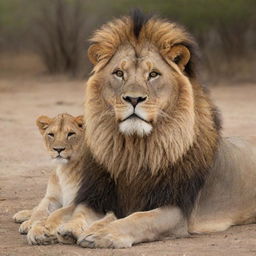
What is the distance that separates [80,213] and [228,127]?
6.57 metres

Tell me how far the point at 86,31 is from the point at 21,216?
16.9 meters

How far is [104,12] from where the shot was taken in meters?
22.8

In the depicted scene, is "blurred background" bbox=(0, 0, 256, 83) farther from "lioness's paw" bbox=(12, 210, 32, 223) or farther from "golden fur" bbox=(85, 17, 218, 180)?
"golden fur" bbox=(85, 17, 218, 180)

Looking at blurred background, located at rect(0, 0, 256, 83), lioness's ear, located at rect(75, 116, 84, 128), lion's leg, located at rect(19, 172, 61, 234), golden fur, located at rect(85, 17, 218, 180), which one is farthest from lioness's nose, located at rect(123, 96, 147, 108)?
blurred background, located at rect(0, 0, 256, 83)

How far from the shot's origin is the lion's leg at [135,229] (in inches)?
196

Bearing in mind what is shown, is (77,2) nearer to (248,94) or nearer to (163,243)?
(248,94)

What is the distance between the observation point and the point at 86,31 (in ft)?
74.6

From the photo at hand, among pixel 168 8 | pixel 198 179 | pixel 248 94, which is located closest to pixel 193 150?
pixel 198 179

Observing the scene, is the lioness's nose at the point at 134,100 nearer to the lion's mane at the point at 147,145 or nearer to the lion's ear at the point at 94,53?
the lion's mane at the point at 147,145

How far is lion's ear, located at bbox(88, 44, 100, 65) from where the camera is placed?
17.9ft

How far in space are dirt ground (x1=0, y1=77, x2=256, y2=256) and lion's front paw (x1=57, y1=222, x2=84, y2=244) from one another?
83mm

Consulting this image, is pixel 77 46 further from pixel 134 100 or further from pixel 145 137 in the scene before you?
pixel 134 100

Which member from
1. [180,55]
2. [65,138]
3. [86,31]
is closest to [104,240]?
[180,55]

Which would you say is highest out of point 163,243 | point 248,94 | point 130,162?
point 130,162
